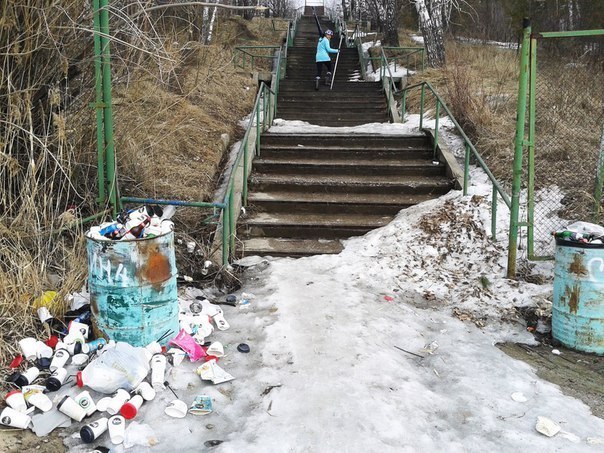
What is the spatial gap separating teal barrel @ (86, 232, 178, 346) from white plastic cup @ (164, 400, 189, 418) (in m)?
0.65

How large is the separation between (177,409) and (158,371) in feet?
1.16

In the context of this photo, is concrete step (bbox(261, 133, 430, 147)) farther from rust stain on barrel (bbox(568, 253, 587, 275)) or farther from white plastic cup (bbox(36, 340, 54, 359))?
white plastic cup (bbox(36, 340, 54, 359))

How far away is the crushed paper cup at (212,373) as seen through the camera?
348 cm

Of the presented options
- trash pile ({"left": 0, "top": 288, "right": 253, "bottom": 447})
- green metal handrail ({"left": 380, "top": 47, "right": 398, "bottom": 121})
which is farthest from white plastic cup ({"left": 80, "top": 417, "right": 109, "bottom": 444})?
green metal handrail ({"left": 380, "top": 47, "right": 398, "bottom": 121})

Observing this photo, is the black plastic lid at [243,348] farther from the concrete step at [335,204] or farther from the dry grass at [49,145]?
the concrete step at [335,204]

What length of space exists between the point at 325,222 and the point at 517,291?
2.43 m

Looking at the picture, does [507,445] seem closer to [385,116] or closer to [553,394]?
[553,394]

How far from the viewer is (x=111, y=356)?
11.0ft

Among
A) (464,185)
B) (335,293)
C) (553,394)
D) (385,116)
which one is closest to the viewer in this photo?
(553,394)

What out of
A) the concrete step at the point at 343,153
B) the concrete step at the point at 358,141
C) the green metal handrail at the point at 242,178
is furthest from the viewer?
the concrete step at the point at 358,141

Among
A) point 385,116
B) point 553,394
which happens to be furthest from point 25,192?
point 385,116

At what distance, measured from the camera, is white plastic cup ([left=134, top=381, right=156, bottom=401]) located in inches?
127

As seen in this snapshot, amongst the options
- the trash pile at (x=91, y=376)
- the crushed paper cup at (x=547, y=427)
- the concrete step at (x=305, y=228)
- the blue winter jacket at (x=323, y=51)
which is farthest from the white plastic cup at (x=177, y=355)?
the blue winter jacket at (x=323, y=51)

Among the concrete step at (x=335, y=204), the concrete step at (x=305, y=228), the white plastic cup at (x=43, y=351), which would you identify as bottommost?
the white plastic cup at (x=43, y=351)
